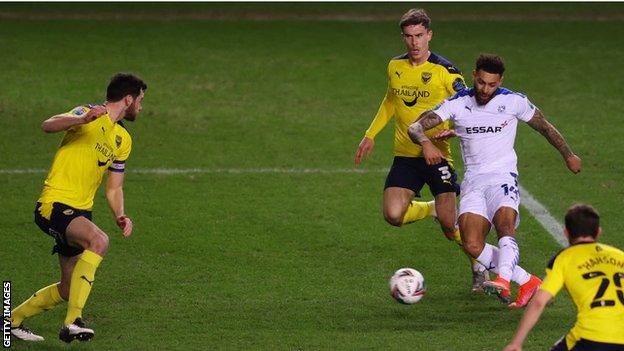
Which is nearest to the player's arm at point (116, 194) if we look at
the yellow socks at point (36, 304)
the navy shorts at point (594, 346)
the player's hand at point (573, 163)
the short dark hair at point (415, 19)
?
the yellow socks at point (36, 304)

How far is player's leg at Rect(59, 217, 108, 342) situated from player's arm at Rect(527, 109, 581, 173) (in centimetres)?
401

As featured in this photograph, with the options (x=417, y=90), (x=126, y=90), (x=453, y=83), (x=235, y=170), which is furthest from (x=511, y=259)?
(x=235, y=170)

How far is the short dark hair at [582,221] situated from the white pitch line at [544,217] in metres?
5.63

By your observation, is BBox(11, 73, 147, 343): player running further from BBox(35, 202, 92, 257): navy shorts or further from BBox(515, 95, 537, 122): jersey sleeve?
BBox(515, 95, 537, 122): jersey sleeve

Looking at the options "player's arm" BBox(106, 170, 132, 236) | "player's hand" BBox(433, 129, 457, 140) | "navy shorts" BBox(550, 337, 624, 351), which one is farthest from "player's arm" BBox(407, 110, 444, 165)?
"navy shorts" BBox(550, 337, 624, 351)

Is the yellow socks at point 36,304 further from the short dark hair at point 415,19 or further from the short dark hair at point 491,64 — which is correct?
the short dark hair at point 415,19

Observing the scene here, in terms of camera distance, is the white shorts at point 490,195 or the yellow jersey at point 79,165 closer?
the yellow jersey at point 79,165

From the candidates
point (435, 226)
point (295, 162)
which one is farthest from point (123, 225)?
point (295, 162)

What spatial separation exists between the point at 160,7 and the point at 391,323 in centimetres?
1752

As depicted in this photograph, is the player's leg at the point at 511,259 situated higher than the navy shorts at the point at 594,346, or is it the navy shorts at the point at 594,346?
the navy shorts at the point at 594,346

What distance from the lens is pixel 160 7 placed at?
28.1 m

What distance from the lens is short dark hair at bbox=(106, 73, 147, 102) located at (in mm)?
11406

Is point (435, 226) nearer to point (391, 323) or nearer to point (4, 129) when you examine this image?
point (391, 323)

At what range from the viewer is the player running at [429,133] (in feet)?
43.1
